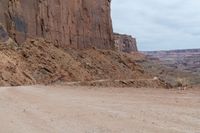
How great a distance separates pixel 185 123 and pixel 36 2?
42024 mm

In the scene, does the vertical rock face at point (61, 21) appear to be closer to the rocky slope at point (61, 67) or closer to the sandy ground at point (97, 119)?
the rocky slope at point (61, 67)

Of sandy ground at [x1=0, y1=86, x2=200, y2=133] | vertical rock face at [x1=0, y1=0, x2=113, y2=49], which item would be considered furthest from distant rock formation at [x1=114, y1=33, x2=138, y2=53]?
sandy ground at [x1=0, y1=86, x2=200, y2=133]

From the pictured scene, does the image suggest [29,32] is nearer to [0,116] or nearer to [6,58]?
[6,58]

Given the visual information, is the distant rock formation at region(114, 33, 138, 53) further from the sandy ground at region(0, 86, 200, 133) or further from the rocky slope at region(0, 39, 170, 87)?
the sandy ground at region(0, 86, 200, 133)

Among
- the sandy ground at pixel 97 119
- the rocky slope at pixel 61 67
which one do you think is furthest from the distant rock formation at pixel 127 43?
the sandy ground at pixel 97 119

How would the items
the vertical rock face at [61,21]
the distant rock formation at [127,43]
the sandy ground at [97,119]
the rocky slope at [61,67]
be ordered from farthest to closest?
the distant rock formation at [127,43] → the vertical rock face at [61,21] → the rocky slope at [61,67] → the sandy ground at [97,119]

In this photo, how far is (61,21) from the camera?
57.4 metres

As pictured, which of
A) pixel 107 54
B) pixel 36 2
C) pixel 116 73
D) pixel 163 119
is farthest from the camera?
pixel 107 54

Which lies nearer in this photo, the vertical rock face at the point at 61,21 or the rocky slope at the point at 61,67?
the rocky slope at the point at 61,67

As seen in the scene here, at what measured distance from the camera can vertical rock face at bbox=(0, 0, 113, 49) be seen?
48000 mm

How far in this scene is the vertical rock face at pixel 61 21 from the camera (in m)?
48.0

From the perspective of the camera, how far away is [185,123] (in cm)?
1220

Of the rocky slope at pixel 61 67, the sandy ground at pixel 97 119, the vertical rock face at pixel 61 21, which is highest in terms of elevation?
the vertical rock face at pixel 61 21

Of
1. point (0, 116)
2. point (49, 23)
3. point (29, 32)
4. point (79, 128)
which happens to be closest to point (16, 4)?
point (29, 32)
